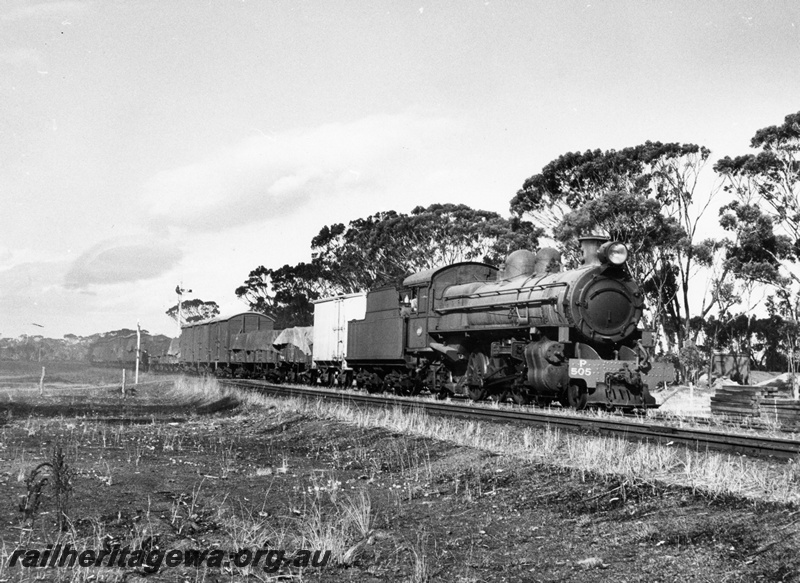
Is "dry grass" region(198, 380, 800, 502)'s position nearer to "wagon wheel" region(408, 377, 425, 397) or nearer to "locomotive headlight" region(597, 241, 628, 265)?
"locomotive headlight" region(597, 241, 628, 265)

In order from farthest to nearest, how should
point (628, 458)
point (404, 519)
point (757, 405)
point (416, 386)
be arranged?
point (416, 386) → point (757, 405) → point (628, 458) → point (404, 519)

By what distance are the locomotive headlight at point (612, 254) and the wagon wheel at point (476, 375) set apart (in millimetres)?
4723

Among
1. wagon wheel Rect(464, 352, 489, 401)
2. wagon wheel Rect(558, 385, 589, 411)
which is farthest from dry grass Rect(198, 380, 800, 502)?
wagon wheel Rect(464, 352, 489, 401)

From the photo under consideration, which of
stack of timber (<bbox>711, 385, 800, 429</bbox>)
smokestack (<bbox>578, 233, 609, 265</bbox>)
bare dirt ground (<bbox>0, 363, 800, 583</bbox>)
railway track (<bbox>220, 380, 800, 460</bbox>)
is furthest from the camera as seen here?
smokestack (<bbox>578, 233, 609, 265</bbox>)

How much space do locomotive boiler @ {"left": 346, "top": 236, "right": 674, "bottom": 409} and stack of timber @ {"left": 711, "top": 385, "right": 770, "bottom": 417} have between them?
258 cm

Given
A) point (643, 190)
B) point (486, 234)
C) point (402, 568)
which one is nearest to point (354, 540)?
point (402, 568)

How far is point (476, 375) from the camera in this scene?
832 inches

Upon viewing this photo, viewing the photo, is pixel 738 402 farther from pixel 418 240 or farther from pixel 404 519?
pixel 418 240

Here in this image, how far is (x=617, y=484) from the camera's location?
28.1 feet

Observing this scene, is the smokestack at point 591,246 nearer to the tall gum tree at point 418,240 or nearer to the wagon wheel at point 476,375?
the wagon wheel at point 476,375

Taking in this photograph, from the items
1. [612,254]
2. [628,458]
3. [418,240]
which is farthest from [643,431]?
[418,240]

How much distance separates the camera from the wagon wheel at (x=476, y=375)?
20906 millimetres

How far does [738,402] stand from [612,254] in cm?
534

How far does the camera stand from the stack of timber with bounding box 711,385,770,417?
60.2 ft
